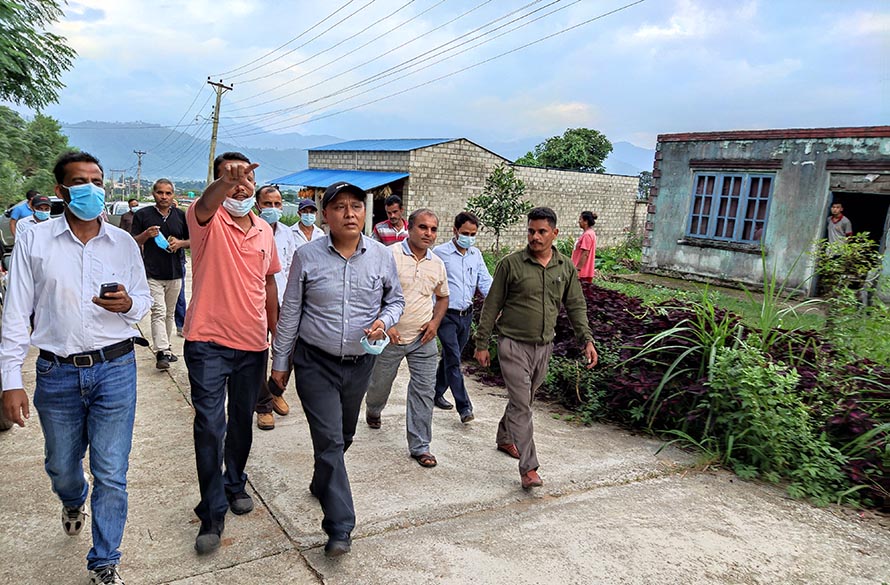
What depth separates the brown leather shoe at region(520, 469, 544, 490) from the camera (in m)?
3.90

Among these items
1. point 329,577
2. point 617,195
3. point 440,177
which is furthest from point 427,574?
point 617,195

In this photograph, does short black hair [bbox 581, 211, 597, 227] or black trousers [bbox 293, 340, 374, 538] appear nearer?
black trousers [bbox 293, 340, 374, 538]

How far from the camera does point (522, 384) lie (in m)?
4.07

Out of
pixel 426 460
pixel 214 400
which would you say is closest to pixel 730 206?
pixel 426 460

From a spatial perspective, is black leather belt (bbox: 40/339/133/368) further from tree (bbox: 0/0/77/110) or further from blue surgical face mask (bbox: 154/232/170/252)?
tree (bbox: 0/0/77/110)

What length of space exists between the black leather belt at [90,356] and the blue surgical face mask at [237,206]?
2.85 feet

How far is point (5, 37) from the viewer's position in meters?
11.4

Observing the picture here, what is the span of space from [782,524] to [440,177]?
17386 mm

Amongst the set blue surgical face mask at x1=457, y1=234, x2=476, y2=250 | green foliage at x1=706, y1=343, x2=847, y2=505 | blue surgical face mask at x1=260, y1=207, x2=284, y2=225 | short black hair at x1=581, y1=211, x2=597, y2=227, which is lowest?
green foliage at x1=706, y1=343, x2=847, y2=505

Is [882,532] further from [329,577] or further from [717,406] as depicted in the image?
[329,577]

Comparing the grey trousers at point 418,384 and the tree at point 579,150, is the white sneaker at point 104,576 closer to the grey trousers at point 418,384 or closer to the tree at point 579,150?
the grey trousers at point 418,384

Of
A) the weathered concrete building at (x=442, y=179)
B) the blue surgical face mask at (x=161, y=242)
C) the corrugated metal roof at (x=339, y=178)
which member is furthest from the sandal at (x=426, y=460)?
the weathered concrete building at (x=442, y=179)

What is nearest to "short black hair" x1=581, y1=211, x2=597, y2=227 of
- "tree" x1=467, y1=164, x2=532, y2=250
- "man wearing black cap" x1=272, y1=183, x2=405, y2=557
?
"man wearing black cap" x1=272, y1=183, x2=405, y2=557

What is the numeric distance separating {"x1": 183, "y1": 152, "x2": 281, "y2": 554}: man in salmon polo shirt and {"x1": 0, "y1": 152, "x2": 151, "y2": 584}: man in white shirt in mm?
334
